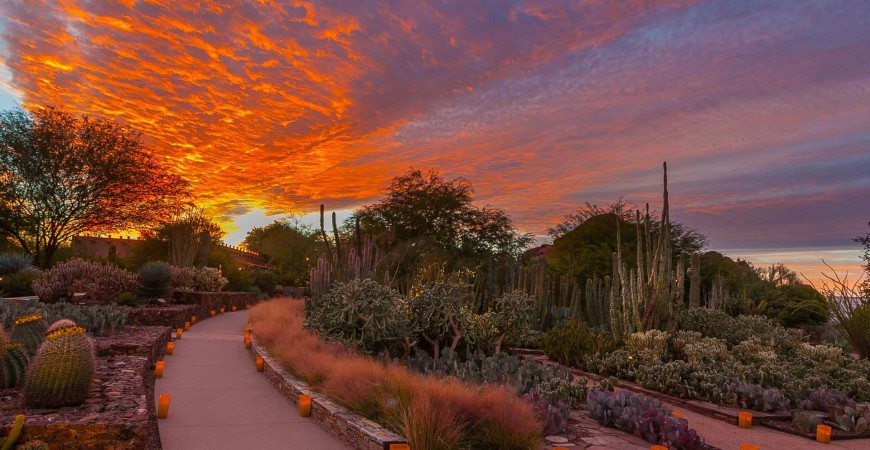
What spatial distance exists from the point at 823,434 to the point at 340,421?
5.26 metres

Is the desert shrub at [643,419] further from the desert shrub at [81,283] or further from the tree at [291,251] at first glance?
the tree at [291,251]

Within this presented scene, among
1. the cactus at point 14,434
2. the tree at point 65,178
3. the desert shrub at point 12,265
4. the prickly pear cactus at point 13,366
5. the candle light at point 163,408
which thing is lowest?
the candle light at point 163,408

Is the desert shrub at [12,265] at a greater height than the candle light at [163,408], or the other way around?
the desert shrub at [12,265]

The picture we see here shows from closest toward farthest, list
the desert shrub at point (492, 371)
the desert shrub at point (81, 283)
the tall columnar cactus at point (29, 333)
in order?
the tall columnar cactus at point (29, 333)
the desert shrub at point (492, 371)
the desert shrub at point (81, 283)

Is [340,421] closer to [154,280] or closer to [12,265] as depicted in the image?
[154,280]

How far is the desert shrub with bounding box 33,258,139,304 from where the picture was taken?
14.9 meters

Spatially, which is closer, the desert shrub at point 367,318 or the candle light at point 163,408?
the candle light at point 163,408

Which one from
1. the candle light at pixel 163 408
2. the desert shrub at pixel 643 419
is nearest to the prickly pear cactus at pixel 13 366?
the candle light at pixel 163 408

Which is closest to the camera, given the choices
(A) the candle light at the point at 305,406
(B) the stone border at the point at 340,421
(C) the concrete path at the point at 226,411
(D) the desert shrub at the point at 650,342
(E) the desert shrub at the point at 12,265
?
(B) the stone border at the point at 340,421

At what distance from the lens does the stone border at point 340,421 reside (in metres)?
5.10

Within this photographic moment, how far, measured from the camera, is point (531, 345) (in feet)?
43.0

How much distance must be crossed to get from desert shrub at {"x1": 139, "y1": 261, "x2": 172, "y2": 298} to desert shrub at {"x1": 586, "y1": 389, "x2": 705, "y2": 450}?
15.6 m

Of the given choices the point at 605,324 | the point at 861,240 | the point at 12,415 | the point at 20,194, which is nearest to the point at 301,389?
the point at 12,415

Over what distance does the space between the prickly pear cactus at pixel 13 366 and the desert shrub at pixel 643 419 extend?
6.44 m
